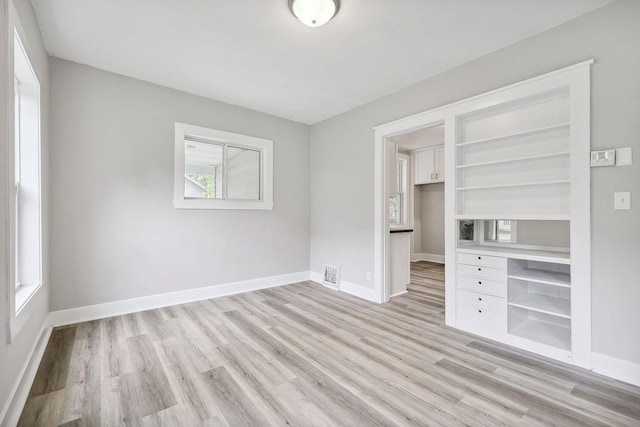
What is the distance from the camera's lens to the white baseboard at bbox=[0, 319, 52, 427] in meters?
1.48

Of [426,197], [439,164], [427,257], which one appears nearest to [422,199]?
[426,197]

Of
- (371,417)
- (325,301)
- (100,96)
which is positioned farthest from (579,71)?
(100,96)

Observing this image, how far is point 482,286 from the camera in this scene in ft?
8.86

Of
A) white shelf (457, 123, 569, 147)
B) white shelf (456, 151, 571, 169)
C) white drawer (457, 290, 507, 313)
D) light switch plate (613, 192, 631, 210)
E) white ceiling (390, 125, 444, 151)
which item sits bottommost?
white drawer (457, 290, 507, 313)

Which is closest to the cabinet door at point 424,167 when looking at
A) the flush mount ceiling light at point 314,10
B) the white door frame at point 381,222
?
the white door frame at point 381,222

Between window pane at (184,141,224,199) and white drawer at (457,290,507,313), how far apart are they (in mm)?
3220

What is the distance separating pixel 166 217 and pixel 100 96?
1.46m

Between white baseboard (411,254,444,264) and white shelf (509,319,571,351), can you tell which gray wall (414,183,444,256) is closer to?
white baseboard (411,254,444,264)

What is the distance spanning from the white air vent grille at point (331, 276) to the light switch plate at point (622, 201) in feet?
10.1

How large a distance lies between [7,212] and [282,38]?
2258mm

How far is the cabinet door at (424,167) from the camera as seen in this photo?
21.6 ft

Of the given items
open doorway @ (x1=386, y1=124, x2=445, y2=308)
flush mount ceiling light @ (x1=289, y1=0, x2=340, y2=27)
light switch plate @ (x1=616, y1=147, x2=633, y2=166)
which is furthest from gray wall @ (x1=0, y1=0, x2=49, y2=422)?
open doorway @ (x1=386, y1=124, x2=445, y2=308)

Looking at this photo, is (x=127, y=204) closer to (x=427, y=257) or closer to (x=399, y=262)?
(x=399, y=262)

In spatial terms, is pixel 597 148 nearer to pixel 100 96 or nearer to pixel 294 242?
pixel 294 242
